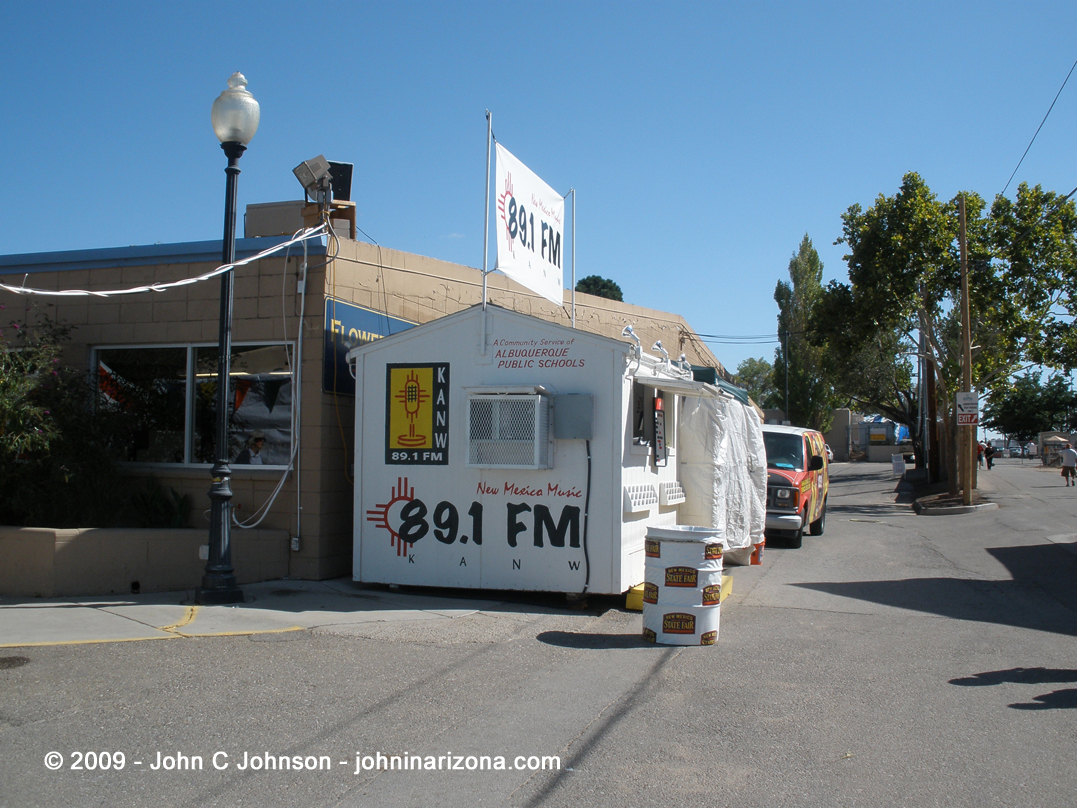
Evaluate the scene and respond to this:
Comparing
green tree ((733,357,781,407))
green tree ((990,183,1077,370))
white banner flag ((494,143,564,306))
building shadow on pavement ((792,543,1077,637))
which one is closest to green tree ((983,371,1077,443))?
Result: green tree ((733,357,781,407))

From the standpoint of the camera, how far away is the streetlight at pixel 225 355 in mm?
8336

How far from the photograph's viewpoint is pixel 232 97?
8.36 m

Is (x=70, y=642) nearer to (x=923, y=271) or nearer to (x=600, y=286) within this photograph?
(x=923, y=271)

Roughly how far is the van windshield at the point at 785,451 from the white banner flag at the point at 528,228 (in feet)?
22.7

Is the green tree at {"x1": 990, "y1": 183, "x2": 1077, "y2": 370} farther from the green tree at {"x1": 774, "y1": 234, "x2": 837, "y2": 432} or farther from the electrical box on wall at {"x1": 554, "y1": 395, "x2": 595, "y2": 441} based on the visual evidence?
the green tree at {"x1": 774, "y1": 234, "x2": 837, "y2": 432}

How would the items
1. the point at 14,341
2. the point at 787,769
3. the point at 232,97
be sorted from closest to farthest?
the point at 787,769, the point at 232,97, the point at 14,341

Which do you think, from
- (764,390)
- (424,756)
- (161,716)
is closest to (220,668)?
(161,716)

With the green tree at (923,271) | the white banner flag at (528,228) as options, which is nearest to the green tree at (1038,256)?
the green tree at (923,271)

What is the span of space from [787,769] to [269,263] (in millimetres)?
7899

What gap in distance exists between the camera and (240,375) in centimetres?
1014

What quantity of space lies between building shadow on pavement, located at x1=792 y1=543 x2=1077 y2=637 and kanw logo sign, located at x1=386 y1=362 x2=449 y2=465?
16.5 feet

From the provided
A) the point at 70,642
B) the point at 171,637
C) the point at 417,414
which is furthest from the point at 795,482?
the point at 70,642

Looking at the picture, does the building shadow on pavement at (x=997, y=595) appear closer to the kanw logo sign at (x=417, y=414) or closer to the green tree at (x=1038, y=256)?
the kanw logo sign at (x=417, y=414)

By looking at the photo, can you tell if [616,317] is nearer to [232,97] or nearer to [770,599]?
[770,599]
